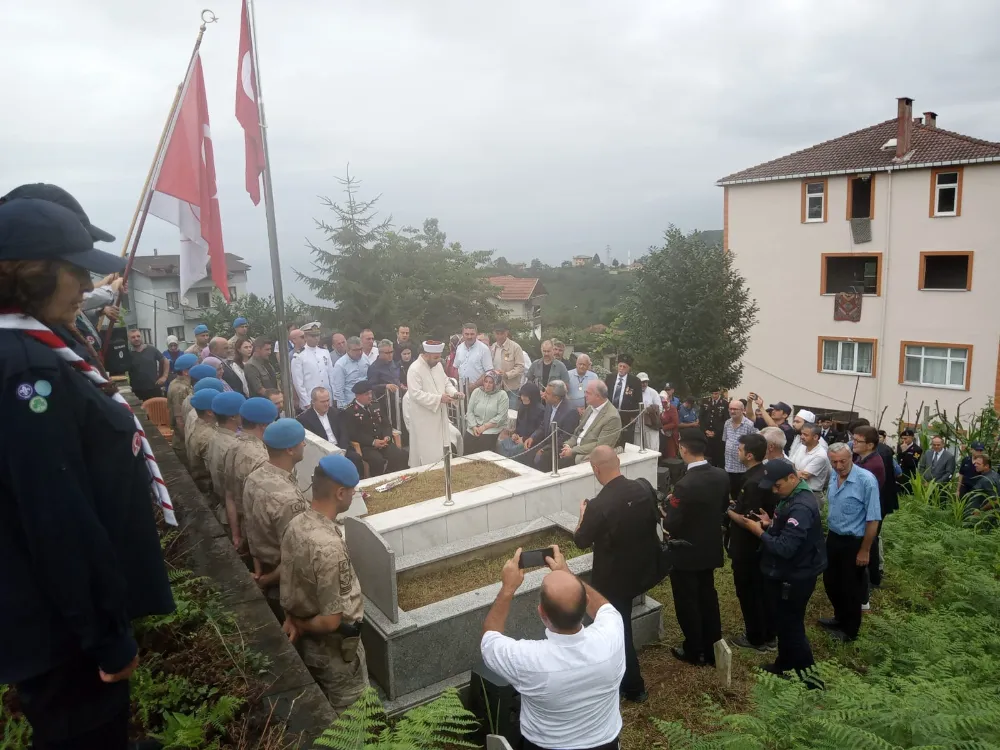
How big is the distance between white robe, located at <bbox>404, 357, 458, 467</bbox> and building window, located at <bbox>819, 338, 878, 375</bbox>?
83.7ft

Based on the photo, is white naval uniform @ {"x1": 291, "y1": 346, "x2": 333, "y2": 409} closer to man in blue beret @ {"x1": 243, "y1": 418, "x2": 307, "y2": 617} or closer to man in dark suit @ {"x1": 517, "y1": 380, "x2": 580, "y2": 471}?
man in dark suit @ {"x1": 517, "y1": 380, "x2": 580, "y2": 471}

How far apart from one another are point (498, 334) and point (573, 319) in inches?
1923

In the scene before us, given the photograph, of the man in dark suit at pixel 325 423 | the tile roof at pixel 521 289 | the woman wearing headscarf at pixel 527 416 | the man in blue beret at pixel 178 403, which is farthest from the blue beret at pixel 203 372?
the tile roof at pixel 521 289

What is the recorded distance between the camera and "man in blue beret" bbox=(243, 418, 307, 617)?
15.4ft

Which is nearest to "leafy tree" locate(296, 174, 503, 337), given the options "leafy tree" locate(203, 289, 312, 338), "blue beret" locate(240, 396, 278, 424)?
"leafy tree" locate(203, 289, 312, 338)

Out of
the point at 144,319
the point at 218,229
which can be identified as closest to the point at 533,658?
the point at 218,229

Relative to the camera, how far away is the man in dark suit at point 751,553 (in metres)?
6.06

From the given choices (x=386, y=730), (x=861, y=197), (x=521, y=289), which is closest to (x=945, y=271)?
(x=861, y=197)

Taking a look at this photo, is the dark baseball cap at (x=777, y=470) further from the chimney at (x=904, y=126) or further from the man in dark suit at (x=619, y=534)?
the chimney at (x=904, y=126)

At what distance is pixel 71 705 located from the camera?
208 cm

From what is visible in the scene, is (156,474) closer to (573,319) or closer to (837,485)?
(837,485)

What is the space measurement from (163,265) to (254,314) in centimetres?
3067

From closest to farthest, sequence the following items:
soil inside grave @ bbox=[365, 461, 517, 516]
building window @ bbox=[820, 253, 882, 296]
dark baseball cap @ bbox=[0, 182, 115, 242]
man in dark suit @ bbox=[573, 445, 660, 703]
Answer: dark baseball cap @ bbox=[0, 182, 115, 242], man in dark suit @ bbox=[573, 445, 660, 703], soil inside grave @ bbox=[365, 461, 517, 516], building window @ bbox=[820, 253, 882, 296]

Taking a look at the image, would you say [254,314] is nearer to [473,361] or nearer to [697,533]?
[473,361]
